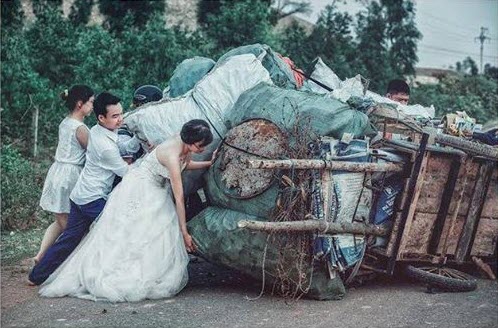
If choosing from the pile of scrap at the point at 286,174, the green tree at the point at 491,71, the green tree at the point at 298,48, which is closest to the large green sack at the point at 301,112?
the pile of scrap at the point at 286,174

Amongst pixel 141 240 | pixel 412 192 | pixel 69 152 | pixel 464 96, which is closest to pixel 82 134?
pixel 69 152

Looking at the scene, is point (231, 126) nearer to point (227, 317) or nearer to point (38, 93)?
point (227, 317)

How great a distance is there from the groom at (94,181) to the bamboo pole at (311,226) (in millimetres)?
1352

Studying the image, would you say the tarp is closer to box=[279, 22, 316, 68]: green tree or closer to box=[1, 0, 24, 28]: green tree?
box=[1, 0, 24, 28]: green tree

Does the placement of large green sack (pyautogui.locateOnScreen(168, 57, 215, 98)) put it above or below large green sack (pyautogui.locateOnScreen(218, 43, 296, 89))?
below

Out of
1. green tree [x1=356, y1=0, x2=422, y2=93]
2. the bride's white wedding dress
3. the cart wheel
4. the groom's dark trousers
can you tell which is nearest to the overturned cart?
the cart wheel

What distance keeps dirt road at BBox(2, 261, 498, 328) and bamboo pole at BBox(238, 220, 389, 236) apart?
57 cm

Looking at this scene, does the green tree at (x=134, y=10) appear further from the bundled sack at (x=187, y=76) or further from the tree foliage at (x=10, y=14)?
the bundled sack at (x=187, y=76)

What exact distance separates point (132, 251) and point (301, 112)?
1.65 metres

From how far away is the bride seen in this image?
175 inches

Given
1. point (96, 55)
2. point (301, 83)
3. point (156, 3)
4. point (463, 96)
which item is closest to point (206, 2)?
point (156, 3)

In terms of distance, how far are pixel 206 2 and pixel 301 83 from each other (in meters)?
16.2

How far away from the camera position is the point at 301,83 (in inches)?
224

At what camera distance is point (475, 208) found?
4.93m
